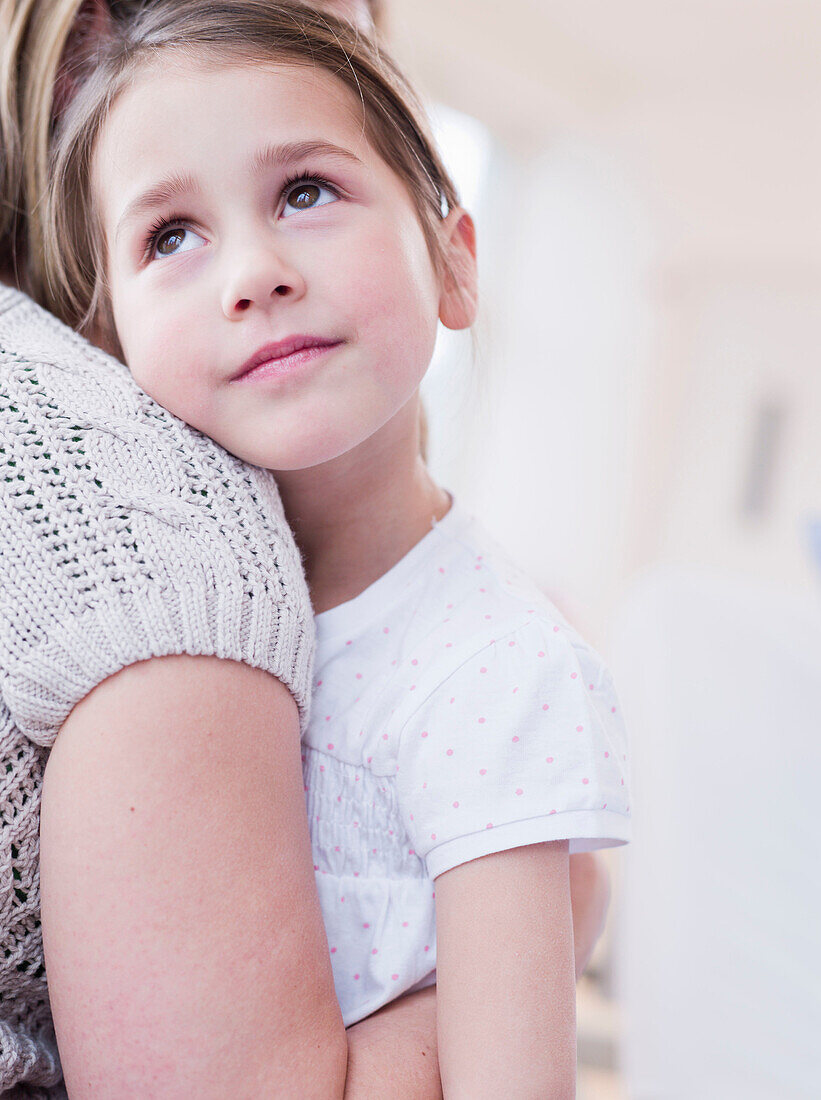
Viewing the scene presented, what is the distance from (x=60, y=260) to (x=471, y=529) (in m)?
0.42

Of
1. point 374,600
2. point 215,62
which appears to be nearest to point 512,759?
point 374,600

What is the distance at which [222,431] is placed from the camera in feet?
2.26

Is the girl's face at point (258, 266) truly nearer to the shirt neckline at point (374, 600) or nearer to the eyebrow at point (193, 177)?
the eyebrow at point (193, 177)

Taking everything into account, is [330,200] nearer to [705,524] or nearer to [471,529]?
[471,529]

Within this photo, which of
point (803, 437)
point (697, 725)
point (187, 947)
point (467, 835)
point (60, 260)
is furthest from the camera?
point (803, 437)

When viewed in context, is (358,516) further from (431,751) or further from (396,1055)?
(396,1055)

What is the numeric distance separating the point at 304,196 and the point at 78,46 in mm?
282

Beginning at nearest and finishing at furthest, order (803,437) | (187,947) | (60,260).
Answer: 1. (187,947)
2. (60,260)
3. (803,437)

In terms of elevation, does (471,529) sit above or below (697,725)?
above

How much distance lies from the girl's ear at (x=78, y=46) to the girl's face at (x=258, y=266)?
120 millimetres

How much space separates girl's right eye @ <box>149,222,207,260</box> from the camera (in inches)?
28.4

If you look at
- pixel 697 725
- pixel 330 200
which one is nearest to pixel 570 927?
pixel 330 200

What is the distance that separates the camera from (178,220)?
2.35 feet

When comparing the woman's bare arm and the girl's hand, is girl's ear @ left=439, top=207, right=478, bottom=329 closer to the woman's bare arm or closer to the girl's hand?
the woman's bare arm
